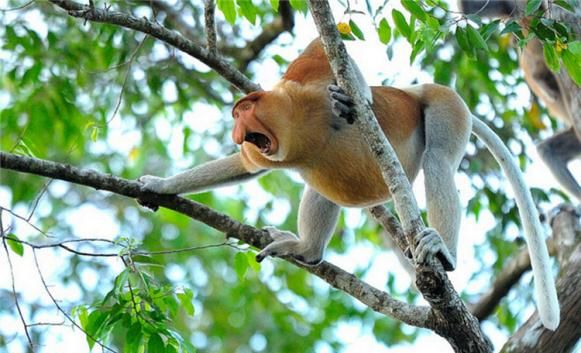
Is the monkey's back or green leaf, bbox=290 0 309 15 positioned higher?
green leaf, bbox=290 0 309 15

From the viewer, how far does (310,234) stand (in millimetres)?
4129

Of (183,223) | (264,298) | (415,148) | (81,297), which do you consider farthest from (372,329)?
(415,148)

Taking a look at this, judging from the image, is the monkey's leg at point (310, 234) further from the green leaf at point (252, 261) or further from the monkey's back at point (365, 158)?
the monkey's back at point (365, 158)

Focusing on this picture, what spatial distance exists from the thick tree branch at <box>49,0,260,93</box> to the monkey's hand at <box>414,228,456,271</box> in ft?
4.45

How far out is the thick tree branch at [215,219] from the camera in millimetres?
3418

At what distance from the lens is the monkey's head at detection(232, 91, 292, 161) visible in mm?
3406

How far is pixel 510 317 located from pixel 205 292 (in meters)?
3.91

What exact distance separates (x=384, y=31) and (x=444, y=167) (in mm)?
622

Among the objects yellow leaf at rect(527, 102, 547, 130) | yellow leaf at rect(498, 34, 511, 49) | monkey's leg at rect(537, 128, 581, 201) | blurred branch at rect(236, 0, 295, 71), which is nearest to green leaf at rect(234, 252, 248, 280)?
blurred branch at rect(236, 0, 295, 71)

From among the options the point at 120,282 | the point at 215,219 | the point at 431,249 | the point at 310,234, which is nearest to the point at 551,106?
the point at 310,234

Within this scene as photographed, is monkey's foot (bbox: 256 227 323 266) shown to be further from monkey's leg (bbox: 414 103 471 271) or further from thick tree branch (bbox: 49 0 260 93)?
thick tree branch (bbox: 49 0 260 93)

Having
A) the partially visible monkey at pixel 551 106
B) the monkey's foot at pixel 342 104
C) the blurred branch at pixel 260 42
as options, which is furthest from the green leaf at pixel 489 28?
the partially visible monkey at pixel 551 106

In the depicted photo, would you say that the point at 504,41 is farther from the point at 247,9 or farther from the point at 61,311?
the point at 61,311

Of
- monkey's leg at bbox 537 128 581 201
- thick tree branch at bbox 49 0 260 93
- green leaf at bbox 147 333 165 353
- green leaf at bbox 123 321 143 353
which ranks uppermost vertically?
monkey's leg at bbox 537 128 581 201
